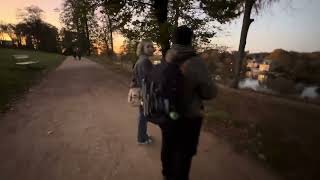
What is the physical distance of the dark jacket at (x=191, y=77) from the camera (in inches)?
114

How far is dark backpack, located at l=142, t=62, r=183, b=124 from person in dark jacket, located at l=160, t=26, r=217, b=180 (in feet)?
0.22

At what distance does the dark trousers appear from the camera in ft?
10.2

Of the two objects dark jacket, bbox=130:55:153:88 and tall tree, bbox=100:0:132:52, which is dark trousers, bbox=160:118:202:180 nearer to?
dark jacket, bbox=130:55:153:88

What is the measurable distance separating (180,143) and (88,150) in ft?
Result: 8.26

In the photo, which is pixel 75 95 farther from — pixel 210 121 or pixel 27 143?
pixel 210 121

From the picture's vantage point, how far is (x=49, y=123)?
6676 mm

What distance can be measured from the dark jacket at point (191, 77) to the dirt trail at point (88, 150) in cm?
164

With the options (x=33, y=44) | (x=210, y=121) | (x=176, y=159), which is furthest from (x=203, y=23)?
(x=33, y=44)

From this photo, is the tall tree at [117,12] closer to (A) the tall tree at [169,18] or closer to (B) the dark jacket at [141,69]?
(A) the tall tree at [169,18]

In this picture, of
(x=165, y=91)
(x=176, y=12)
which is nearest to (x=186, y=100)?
(x=165, y=91)

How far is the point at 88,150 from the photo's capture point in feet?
16.6

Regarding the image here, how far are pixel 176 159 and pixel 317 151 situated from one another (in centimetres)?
310

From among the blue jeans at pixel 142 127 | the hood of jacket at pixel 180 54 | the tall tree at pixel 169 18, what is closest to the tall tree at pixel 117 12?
the tall tree at pixel 169 18

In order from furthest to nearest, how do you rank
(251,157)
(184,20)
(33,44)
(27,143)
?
(33,44)
(184,20)
(27,143)
(251,157)
